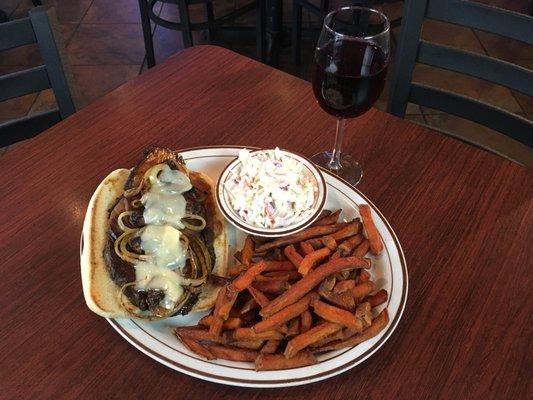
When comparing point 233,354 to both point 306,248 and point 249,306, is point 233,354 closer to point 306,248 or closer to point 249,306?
point 249,306

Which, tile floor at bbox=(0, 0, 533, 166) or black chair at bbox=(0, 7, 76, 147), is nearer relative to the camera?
black chair at bbox=(0, 7, 76, 147)

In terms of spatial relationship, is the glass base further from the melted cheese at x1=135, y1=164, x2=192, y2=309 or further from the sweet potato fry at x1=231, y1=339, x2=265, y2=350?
the sweet potato fry at x1=231, y1=339, x2=265, y2=350

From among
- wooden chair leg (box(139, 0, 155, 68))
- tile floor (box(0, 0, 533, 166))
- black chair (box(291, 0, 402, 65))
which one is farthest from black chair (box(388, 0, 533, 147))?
wooden chair leg (box(139, 0, 155, 68))

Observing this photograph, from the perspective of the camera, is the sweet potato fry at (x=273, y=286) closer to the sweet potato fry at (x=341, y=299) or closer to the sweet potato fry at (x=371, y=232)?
the sweet potato fry at (x=341, y=299)

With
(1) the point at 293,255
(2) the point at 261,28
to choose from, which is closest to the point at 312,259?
(1) the point at 293,255

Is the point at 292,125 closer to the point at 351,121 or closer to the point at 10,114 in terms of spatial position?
the point at 351,121

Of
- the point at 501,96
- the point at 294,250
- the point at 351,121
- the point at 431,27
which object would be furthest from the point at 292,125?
the point at 431,27
